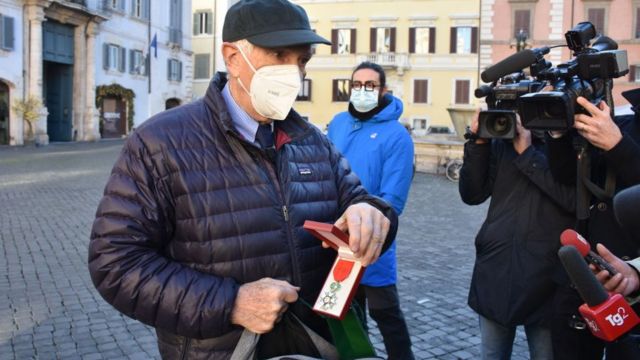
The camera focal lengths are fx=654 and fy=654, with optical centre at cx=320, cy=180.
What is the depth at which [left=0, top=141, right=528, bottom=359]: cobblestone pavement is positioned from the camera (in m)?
4.81

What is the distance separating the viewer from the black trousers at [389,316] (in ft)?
12.4

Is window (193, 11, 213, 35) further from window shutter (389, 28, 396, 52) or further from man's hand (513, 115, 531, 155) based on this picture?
man's hand (513, 115, 531, 155)

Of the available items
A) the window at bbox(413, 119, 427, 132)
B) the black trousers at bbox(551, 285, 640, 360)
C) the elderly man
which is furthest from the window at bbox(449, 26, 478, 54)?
the elderly man

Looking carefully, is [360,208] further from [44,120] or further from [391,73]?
[391,73]

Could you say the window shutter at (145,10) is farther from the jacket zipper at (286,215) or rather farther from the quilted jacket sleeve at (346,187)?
the jacket zipper at (286,215)

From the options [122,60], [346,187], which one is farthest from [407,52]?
[346,187]

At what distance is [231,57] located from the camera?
2.12 meters

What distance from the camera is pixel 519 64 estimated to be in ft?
9.41

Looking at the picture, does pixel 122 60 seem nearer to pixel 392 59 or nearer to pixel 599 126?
pixel 392 59

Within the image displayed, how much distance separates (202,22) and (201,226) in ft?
151

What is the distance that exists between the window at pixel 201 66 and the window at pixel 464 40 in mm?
16639

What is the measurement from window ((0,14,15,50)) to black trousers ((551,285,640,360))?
2811 centimetres

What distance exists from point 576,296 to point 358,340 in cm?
127

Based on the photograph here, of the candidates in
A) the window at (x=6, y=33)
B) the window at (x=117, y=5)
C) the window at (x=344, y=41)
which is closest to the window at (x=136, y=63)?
the window at (x=117, y=5)
